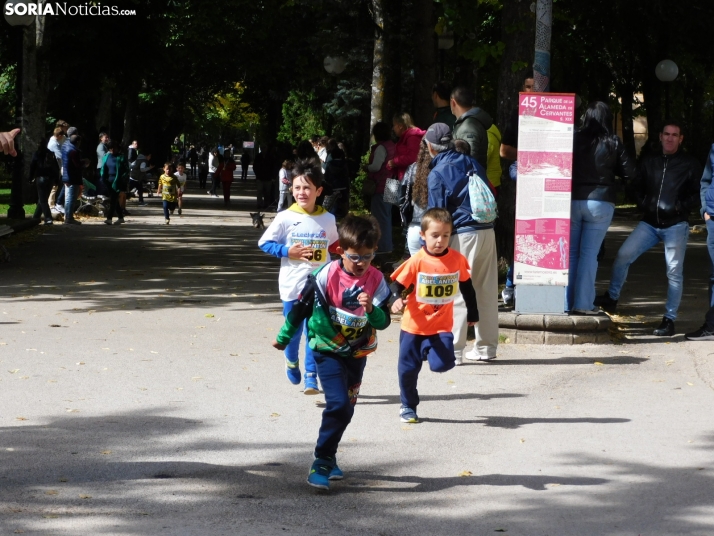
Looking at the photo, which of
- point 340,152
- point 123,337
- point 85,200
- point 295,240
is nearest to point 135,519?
point 295,240

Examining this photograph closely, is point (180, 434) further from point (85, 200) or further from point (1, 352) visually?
point (85, 200)

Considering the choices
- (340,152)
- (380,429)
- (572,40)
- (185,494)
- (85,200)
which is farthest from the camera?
(572,40)

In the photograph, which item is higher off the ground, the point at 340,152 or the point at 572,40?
the point at 572,40

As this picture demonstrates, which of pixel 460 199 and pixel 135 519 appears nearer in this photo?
pixel 135 519

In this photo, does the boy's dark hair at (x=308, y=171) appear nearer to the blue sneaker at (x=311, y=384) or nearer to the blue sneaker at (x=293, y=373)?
the blue sneaker at (x=293, y=373)

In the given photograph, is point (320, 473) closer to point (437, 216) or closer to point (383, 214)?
point (437, 216)

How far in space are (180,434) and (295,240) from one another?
4.75ft

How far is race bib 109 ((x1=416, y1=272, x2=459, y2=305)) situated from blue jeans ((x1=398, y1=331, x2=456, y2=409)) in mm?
214

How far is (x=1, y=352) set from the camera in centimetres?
973

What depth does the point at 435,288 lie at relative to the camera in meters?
7.24

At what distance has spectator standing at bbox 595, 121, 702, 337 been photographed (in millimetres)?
10703

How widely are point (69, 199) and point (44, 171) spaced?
1.20 meters

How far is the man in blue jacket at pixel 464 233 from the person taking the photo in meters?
9.17

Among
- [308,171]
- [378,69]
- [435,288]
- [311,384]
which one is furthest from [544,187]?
[378,69]
